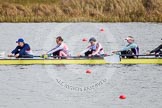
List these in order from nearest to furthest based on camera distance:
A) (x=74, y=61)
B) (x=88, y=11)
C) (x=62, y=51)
A: (x=74, y=61), (x=62, y=51), (x=88, y=11)

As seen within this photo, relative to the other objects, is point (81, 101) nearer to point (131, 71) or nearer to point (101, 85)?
point (101, 85)

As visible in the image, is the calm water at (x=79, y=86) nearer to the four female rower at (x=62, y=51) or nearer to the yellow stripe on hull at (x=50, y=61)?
the yellow stripe on hull at (x=50, y=61)

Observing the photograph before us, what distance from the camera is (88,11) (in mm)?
69750

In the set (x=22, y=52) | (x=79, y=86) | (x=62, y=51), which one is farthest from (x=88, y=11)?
(x=79, y=86)

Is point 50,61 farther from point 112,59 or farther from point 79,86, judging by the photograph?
point 79,86

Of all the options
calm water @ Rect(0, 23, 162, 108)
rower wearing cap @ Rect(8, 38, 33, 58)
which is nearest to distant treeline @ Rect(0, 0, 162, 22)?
calm water @ Rect(0, 23, 162, 108)

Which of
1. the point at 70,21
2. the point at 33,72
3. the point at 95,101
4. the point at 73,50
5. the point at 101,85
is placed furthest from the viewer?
the point at 70,21

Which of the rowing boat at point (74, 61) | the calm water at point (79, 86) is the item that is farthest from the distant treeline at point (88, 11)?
the rowing boat at point (74, 61)

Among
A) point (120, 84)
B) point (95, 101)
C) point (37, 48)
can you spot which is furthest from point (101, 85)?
point (37, 48)

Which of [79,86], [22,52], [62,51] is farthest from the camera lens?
[62,51]

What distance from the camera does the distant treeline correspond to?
227 feet

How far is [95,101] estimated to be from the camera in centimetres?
2984

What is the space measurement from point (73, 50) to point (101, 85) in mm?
15336

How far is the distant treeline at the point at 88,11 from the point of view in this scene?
227 feet
